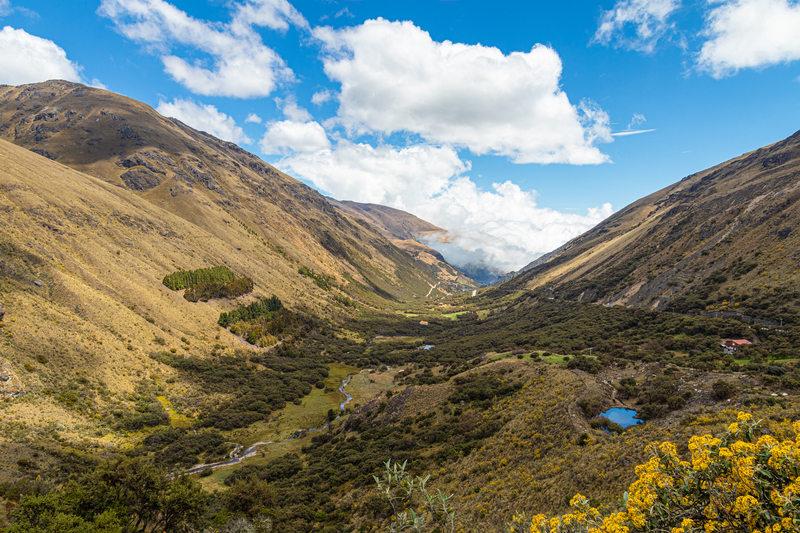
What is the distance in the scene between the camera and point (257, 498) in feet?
98.6

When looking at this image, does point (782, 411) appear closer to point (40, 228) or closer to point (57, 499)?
point (57, 499)

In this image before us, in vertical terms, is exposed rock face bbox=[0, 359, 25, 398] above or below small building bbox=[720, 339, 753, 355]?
below

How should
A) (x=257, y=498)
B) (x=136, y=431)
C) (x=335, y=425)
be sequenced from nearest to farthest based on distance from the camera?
(x=257, y=498), (x=136, y=431), (x=335, y=425)

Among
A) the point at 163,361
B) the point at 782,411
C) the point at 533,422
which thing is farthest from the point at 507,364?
the point at 163,361

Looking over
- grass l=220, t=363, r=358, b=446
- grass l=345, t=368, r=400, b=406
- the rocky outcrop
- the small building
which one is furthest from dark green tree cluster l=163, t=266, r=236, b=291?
the small building

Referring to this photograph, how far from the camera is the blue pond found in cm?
2402

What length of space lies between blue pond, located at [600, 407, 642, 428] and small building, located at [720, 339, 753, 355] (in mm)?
22326

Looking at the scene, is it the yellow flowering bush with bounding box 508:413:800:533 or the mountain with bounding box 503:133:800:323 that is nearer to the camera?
the yellow flowering bush with bounding box 508:413:800:533

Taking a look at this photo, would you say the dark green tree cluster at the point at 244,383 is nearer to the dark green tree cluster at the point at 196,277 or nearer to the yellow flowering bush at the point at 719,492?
the dark green tree cluster at the point at 196,277

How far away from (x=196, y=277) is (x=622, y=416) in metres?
112

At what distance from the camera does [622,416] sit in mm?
25328

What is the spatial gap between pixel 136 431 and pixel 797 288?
10204cm

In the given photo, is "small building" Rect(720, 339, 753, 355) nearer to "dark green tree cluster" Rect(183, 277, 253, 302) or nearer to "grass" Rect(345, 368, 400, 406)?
"grass" Rect(345, 368, 400, 406)

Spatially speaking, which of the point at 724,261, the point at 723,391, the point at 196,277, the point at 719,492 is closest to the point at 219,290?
the point at 196,277
